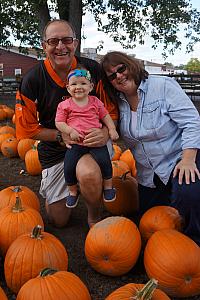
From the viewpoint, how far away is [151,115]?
2.99m

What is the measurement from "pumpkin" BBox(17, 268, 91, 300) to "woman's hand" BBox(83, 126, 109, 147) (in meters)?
1.14

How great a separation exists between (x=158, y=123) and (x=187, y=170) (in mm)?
468

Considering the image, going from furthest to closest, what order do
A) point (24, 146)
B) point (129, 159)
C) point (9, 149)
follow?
point (9, 149), point (24, 146), point (129, 159)


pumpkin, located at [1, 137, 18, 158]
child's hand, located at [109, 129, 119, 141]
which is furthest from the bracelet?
pumpkin, located at [1, 137, 18, 158]

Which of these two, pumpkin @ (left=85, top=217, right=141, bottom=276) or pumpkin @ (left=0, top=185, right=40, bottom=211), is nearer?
pumpkin @ (left=85, top=217, right=141, bottom=276)

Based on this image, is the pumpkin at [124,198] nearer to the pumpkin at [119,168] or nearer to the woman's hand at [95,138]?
the pumpkin at [119,168]

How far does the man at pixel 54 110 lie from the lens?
9.83ft

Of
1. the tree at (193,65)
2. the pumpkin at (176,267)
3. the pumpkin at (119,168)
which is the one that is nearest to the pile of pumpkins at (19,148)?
the pumpkin at (119,168)

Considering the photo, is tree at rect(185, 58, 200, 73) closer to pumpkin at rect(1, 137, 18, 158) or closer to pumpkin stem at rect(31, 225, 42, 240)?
pumpkin at rect(1, 137, 18, 158)

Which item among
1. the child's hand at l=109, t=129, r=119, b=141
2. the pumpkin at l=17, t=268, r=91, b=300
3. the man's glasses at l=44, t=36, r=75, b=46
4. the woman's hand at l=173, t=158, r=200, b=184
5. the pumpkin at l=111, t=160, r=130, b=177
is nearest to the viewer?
the pumpkin at l=17, t=268, r=91, b=300

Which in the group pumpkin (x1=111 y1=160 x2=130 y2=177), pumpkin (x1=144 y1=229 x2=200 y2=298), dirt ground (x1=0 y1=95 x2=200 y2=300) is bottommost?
dirt ground (x1=0 y1=95 x2=200 y2=300)

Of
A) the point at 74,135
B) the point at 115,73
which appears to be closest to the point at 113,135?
the point at 74,135

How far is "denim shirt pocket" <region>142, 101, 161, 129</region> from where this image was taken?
2.98m

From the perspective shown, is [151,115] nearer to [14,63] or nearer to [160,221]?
[160,221]
